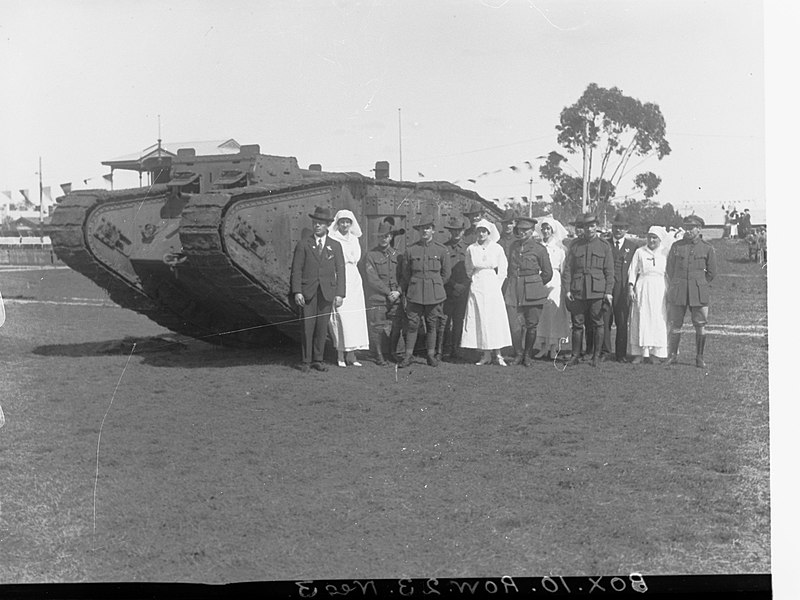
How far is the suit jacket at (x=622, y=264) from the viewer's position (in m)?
7.24

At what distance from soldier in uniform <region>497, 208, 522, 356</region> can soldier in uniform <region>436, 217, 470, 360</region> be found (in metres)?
0.32

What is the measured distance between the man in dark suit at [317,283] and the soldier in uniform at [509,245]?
1.32 m

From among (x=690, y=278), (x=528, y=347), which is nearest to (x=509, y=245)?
(x=528, y=347)

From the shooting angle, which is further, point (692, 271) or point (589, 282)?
point (589, 282)

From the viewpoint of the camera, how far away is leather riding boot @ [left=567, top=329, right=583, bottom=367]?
7.28 metres

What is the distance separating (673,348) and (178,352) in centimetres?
455

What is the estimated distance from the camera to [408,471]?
20.8ft

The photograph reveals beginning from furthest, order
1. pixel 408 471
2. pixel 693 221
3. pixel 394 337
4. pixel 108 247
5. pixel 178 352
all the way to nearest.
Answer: pixel 108 247 → pixel 178 352 → pixel 394 337 → pixel 693 221 → pixel 408 471

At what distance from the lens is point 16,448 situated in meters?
6.89

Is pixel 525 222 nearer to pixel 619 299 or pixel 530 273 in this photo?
pixel 530 273

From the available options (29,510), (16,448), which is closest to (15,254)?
(16,448)

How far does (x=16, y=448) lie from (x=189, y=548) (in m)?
1.90

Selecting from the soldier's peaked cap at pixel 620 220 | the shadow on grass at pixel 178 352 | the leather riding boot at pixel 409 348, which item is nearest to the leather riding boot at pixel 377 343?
the leather riding boot at pixel 409 348

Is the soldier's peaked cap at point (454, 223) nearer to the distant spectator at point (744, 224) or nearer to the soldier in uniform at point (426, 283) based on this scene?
the soldier in uniform at point (426, 283)
